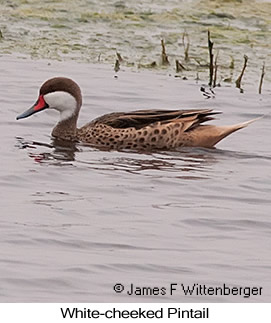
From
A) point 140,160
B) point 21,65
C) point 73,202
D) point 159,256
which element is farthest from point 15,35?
point 159,256

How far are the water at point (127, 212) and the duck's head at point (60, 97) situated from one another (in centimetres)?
27

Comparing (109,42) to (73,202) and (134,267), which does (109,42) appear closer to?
(73,202)

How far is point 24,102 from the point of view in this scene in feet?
47.9

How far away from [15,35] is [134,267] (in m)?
9.31

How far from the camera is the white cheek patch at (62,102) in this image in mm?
13648

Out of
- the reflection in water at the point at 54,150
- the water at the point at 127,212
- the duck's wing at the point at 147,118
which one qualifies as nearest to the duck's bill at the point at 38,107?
the water at the point at 127,212

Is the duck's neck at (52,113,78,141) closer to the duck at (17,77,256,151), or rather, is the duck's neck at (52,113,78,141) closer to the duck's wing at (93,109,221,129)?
the duck at (17,77,256,151)

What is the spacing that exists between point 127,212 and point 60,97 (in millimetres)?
4002

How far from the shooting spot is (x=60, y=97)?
13.7 m

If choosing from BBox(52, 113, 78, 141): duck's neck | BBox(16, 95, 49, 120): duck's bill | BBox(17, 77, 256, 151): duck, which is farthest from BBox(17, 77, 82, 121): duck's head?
BBox(17, 77, 256, 151): duck

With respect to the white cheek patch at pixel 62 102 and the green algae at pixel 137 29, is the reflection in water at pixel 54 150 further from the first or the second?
the green algae at pixel 137 29

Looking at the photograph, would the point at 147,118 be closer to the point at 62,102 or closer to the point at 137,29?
the point at 62,102

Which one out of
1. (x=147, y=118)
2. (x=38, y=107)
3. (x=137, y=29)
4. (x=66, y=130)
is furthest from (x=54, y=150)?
(x=137, y=29)

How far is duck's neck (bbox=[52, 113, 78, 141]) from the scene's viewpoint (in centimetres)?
1321
